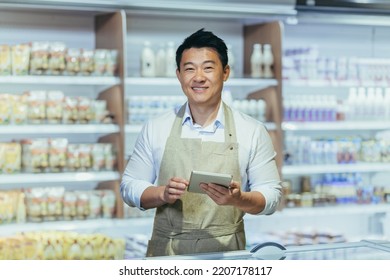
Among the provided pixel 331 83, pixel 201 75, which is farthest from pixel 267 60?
pixel 201 75

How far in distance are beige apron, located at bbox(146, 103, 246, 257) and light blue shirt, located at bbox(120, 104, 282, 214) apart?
3cm

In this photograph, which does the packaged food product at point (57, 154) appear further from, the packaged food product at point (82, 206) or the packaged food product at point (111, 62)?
the packaged food product at point (111, 62)

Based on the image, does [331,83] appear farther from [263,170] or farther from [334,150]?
[263,170]

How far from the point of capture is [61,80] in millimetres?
5477

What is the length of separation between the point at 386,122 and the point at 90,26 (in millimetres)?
2659

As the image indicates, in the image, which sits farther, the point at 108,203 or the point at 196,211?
the point at 108,203

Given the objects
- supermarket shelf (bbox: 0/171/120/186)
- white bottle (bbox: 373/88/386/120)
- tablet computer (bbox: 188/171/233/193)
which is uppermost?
white bottle (bbox: 373/88/386/120)

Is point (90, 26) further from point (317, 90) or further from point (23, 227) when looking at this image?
point (317, 90)

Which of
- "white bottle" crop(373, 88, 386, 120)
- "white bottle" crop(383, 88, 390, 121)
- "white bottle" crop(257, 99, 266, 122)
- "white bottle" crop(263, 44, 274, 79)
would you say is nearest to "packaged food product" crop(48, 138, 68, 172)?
"white bottle" crop(257, 99, 266, 122)

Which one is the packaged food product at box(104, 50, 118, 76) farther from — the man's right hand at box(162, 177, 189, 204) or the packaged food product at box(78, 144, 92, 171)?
the man's right hand at box(162, 177, 189, 204)

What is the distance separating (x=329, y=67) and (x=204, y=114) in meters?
3.24

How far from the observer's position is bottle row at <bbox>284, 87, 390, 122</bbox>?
20.7 ft
